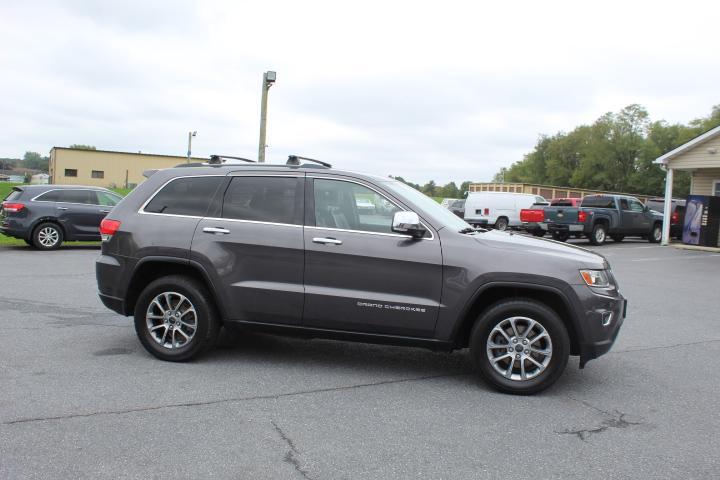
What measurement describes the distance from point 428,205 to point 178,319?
245cm

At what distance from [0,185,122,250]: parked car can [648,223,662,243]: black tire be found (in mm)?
20241

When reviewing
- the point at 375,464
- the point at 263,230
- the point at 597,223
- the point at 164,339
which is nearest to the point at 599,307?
the point at 375,464

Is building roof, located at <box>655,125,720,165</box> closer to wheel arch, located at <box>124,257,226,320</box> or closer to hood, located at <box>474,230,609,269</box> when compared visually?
hood, located at <box>474,230,609,269</box>

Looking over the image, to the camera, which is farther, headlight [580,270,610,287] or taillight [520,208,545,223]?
taillight [520,208,545,223]

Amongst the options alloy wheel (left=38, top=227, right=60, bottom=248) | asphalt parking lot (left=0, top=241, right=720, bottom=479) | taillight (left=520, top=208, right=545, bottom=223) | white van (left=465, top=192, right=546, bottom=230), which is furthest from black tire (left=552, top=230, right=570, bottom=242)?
alloy wheel (left=38, top=227, right=60, bottom=248)

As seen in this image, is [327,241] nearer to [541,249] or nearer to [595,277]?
[541,249]

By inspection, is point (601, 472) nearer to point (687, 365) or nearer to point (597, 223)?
point (687, 365)

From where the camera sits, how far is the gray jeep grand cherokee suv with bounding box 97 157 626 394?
16.2ft

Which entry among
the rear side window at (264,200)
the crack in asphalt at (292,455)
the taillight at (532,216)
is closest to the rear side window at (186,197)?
the rear side window at (264,200)

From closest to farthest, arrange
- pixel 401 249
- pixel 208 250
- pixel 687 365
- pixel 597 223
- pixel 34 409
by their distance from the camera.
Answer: pixel 34 409
pixel 401 249
pixel 208 250
pixel 687 365
pixel 597 223

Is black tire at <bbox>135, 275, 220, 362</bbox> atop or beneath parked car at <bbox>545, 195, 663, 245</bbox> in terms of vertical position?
beneath

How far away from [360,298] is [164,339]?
1.87 metres

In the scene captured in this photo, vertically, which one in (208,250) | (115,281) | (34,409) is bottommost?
(34,409)

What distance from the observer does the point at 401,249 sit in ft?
16.7
